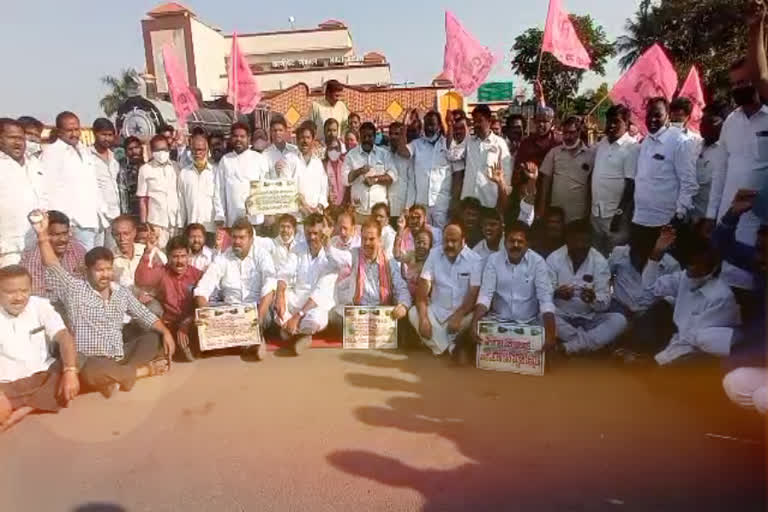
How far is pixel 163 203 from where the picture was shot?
593 centimetres

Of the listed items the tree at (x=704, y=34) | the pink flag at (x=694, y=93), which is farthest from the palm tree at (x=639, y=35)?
the pink flag at (x=694, y=93)

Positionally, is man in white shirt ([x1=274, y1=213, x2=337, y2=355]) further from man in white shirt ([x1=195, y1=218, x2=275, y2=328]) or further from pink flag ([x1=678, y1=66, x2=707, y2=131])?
pink flag ([x1=678, y1=66, x2=707, y2=131])

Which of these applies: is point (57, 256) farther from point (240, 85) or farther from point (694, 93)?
point (694, 93)

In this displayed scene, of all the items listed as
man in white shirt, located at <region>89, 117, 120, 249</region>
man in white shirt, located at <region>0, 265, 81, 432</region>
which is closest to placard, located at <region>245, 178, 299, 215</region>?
man in white shirt, located at <region>89, 117, 120, 249</region>

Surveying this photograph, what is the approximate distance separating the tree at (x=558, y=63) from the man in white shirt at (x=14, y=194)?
74.8 ft

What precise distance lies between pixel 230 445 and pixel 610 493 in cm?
206

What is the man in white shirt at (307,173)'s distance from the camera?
6.07m

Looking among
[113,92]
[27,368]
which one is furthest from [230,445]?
[113,92]

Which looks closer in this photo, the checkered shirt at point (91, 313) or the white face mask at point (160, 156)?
the checkered shirt at point (91, 313)

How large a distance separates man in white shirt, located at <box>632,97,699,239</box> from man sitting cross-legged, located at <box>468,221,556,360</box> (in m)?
1.15

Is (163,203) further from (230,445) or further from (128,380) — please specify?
(230,445)

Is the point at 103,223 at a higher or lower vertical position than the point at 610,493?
higher

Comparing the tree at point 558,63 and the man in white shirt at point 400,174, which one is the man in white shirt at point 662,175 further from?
the tree at point 558,63

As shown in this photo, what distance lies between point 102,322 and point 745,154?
4.79 metres
